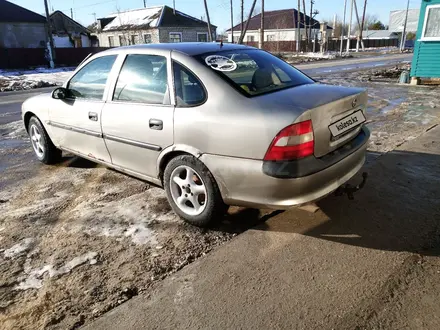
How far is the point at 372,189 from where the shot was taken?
13.5 ft

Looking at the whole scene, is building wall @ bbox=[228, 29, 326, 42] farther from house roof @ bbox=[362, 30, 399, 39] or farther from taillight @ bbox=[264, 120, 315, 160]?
taillight @ bbox=[264, 120, 315, 160]

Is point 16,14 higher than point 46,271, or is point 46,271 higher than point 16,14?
point 16,14

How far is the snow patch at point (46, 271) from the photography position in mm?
2660

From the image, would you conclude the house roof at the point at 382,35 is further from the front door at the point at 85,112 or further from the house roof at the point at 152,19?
the front door at the point at 85,112

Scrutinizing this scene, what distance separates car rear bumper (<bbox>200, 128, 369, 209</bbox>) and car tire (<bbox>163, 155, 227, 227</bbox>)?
0.10m

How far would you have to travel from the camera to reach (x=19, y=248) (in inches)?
124

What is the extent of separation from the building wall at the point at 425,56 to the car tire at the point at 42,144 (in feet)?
40.3

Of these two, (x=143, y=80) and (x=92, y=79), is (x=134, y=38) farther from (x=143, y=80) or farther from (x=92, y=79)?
(x=143, y=80)

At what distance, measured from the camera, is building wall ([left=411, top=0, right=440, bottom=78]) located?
484 inches

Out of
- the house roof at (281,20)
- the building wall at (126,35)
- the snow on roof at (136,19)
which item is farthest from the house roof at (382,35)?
the building wall at (126,35)

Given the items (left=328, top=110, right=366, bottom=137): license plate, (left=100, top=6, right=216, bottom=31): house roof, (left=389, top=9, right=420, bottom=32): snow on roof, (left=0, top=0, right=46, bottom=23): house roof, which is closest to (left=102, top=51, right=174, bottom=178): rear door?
(left=328, top=110, right=366, bottom=137): license plate

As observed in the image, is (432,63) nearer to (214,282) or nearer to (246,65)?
(246,65)

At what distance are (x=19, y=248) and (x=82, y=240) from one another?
51 centimetres

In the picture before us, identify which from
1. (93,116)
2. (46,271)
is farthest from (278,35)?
(46,271)
